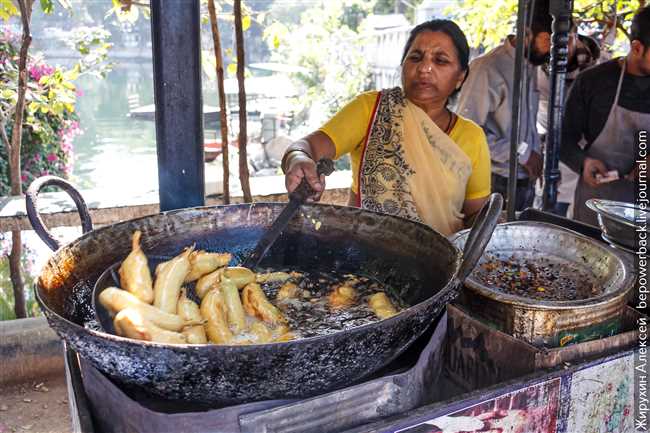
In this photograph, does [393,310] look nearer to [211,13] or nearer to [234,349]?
[234,349]

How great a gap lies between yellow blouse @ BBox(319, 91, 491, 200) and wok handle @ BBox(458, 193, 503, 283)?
1110 millimetres

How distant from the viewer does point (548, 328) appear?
1.42m

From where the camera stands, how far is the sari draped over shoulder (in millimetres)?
2312

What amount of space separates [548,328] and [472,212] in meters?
1.12

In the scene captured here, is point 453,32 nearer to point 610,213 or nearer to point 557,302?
point 610,213

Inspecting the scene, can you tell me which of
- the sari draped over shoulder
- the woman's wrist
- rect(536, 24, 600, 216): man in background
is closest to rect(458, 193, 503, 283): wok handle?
the woman's wrist

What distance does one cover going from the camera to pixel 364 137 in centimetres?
240

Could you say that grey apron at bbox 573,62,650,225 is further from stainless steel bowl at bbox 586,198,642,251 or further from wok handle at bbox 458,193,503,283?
wok handle at bbox 458,193,503,283

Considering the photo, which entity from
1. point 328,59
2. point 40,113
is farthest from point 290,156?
point 328,59

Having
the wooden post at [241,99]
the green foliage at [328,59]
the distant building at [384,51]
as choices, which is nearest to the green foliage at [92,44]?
the wooden post at [241,99]

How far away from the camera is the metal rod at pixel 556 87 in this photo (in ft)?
9.15

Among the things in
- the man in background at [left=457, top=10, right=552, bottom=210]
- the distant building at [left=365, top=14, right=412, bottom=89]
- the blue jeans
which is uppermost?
the distant building at [left=365, top=14, right=412, bottom=89]

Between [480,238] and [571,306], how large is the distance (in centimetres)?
33

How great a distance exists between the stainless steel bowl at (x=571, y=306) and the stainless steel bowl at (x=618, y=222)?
70 millimetres
